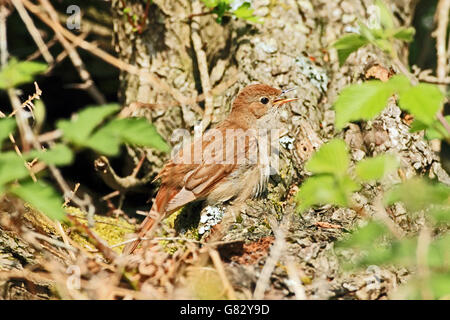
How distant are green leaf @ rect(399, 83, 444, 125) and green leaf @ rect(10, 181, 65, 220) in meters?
1.40

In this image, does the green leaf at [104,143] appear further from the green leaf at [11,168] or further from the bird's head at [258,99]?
the bird's head at [258,99]

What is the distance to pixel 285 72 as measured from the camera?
4.95 metres

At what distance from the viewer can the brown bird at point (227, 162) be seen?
4410mm

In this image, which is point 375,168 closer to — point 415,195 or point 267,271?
point 415,195

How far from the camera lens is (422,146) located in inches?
173

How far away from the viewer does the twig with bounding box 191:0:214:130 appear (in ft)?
16.5

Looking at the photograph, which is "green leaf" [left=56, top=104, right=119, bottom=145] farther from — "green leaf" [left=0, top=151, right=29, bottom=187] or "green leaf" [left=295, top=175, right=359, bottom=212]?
"green leaf" [left=295, top=175, right=359, bottom=212]

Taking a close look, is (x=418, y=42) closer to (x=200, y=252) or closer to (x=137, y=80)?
(x=137, y=80)

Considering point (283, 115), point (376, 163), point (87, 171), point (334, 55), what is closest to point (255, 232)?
point (283, 115)

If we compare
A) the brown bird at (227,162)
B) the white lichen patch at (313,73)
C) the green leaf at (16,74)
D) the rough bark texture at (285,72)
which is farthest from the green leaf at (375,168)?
the white lichen patch at (313,73)

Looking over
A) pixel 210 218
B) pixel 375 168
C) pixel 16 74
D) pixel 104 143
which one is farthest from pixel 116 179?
pixel 375 168

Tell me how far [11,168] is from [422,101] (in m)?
1.58

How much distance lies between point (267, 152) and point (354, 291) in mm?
1826

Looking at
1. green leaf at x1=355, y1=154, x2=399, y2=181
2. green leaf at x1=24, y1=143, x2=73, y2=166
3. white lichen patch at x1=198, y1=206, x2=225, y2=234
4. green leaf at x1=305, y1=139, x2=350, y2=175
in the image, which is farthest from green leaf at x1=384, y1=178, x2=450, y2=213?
white lichen patch at x1=198, y1=206, x2=225, y2=234
